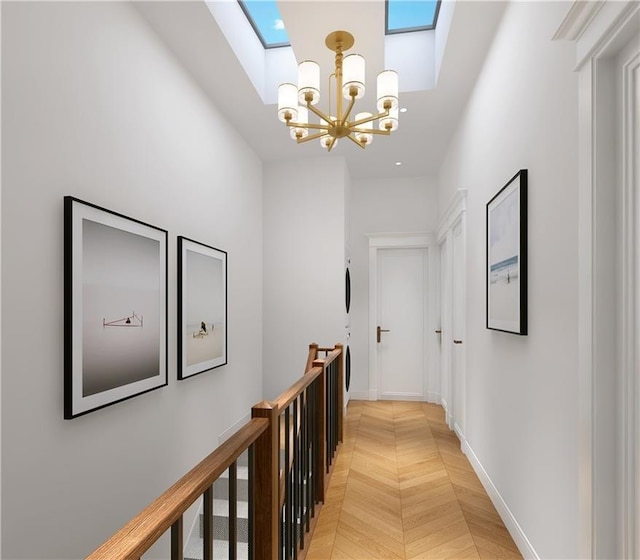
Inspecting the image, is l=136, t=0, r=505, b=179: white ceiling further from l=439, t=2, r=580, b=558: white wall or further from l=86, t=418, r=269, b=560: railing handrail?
l=86, t=418, r=269, b=560: railing handrail

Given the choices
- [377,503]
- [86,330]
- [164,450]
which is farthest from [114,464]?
[377,503]

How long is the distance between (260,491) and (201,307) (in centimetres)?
182

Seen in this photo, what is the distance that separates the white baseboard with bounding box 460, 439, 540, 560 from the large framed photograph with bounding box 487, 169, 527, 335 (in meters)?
0.98

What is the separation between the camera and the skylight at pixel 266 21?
A: 2.91 m

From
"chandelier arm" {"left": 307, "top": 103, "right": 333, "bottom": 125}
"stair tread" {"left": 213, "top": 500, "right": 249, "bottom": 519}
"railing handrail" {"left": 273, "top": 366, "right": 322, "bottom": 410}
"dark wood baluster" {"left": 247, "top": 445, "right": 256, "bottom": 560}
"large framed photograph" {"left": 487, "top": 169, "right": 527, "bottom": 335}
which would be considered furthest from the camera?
"stair tread" {"left": 213, "top": 500, "right": 249, "bottom": 519}

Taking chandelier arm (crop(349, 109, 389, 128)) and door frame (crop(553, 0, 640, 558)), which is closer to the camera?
door frame (crop(553, 0, 640, 558))

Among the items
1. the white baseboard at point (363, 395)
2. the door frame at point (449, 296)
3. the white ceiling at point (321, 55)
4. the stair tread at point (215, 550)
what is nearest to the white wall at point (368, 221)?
the white baseboard at point (363, 395)

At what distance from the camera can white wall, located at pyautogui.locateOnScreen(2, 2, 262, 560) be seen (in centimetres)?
156

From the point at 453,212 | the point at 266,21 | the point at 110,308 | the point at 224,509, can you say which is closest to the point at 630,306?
the point at 110,308

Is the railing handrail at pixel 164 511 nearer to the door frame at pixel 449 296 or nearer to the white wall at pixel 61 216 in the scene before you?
the white wall at pixel 61 216

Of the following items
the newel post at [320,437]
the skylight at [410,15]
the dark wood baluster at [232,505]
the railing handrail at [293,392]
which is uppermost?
the skylight at [410,15]

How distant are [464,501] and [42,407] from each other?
2.43m

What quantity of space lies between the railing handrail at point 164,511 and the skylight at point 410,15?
3.01m

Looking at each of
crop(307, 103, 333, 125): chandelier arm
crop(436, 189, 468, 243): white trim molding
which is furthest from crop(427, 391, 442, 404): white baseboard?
crop(307, 103, 333, 125): chandelier arm
